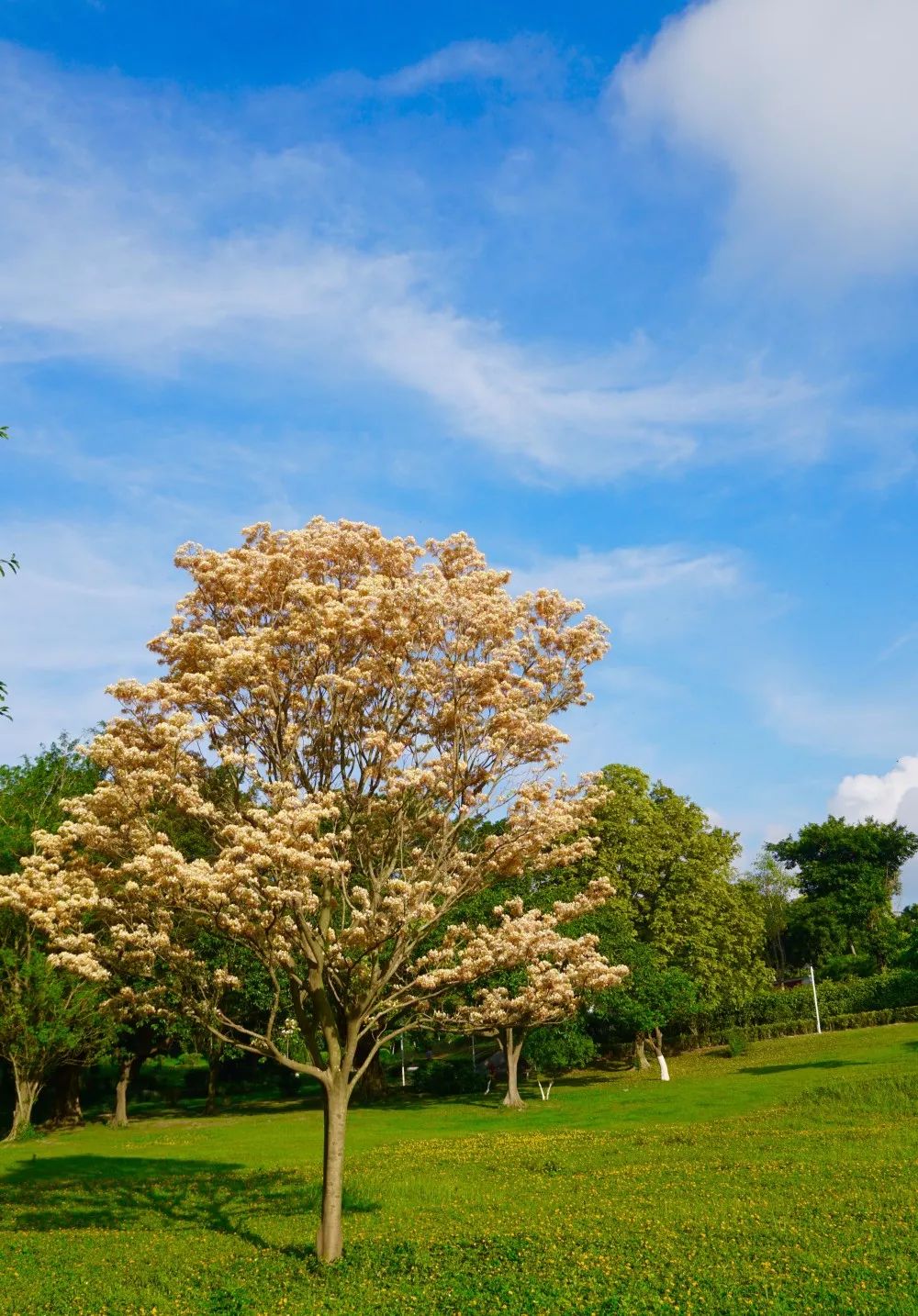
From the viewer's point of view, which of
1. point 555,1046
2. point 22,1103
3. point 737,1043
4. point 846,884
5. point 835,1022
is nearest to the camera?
point 22,1103

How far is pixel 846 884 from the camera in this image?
399 feet

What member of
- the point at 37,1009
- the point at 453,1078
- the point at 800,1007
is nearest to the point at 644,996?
the point at 453,1078

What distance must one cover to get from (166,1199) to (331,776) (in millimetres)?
15773

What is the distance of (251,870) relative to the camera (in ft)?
55.5

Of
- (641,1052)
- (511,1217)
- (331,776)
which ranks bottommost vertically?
(511,1217)

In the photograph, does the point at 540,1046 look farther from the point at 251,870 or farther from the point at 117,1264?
the point at 251,870

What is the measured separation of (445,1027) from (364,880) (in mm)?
4605

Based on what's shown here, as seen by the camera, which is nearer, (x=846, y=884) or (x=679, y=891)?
(x=679, y=891)

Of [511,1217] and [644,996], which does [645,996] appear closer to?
[644,996]

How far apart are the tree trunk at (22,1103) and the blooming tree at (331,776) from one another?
33.5 metres

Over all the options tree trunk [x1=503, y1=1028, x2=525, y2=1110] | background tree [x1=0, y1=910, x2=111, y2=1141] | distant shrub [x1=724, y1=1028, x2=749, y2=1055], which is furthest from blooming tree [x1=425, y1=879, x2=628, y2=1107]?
distant shrub [x1=724, y1=1028, x2=749, y2=1055]

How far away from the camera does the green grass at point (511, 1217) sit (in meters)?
16.1

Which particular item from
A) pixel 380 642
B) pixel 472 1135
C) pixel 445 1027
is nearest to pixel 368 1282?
pixel 445 1027

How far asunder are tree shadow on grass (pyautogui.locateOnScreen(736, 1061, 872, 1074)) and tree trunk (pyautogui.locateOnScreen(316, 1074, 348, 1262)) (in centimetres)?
4724
